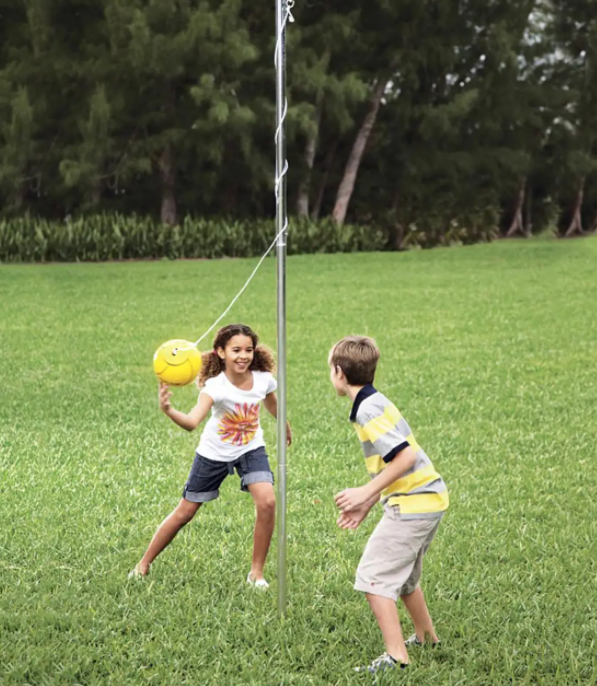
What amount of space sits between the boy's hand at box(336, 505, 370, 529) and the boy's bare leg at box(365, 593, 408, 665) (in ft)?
0.82

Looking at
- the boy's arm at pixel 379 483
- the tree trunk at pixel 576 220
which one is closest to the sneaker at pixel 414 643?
the boy's arm at pixel 379 483

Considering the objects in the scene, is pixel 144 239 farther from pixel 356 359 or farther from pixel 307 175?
pixel 356 359

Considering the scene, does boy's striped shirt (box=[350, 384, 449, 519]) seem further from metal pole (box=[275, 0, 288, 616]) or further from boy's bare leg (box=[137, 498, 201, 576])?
boy's bare leg (box=[137, 498, 201, 576])

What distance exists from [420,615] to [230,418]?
1.08 m

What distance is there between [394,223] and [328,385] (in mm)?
22326

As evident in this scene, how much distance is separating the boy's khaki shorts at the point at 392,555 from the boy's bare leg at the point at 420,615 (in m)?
0.20

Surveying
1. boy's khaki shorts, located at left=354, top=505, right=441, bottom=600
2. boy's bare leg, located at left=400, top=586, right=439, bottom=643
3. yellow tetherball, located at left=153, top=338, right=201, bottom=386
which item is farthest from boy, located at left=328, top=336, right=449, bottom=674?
yellow tetherball, located at left=153, top=338, right=201, bottom=386

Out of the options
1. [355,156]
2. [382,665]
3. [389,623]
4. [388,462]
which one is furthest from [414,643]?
[355,156]

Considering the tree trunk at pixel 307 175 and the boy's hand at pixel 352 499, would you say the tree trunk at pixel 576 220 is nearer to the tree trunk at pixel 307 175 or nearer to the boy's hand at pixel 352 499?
the tree trunk at pixel 307 175

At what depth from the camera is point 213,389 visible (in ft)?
13.3

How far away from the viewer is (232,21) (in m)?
26.5

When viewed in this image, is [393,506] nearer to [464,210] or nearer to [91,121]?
[91,121]

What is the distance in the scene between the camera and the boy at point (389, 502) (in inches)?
128

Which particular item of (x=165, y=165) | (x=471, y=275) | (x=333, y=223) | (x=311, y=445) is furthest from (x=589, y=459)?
(x=165, y=165)
